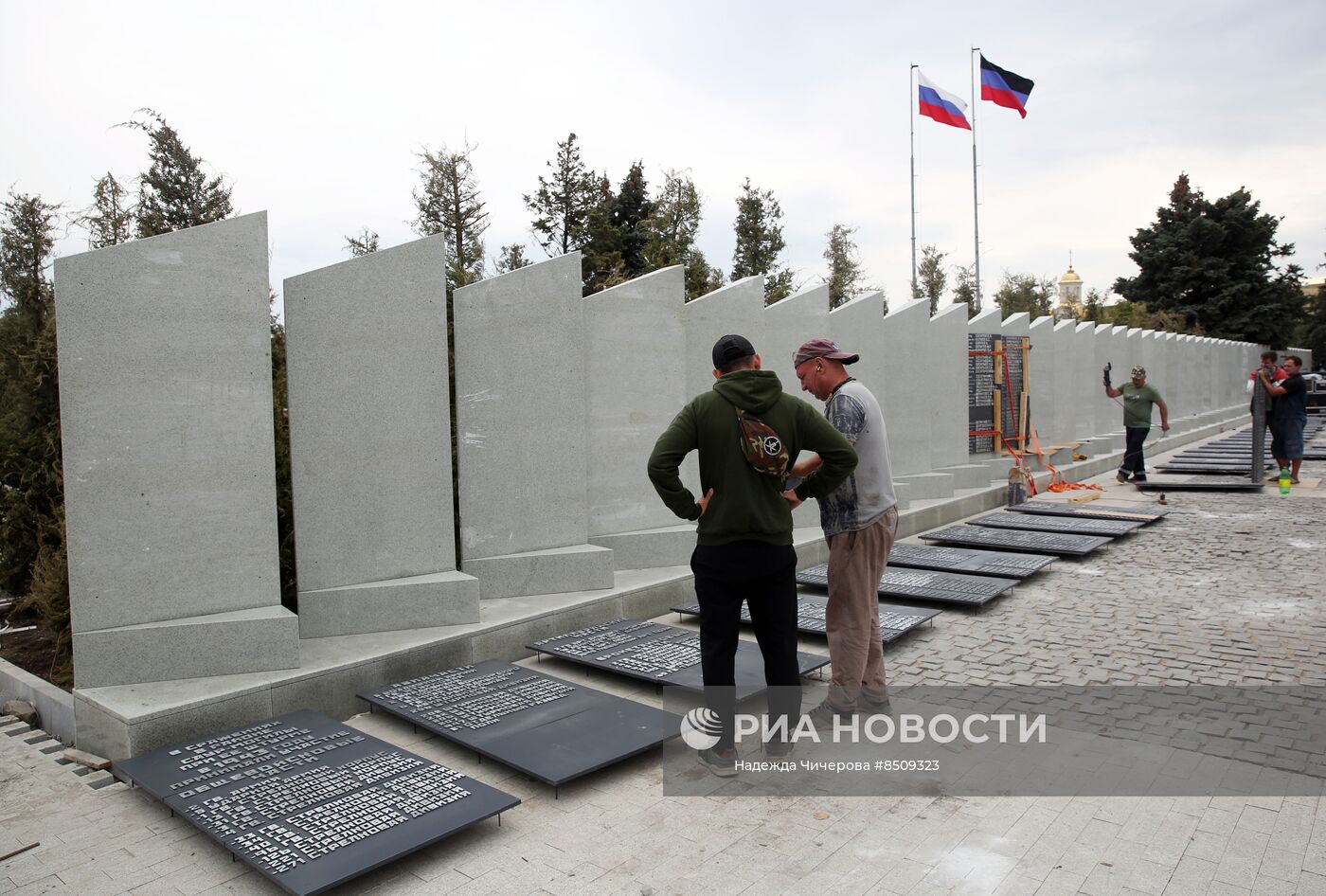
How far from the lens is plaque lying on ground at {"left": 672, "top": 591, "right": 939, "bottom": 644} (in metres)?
6.19

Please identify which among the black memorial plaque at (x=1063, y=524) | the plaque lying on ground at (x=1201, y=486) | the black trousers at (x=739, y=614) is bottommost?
the black memorial plaque at (x=1063, y=524)

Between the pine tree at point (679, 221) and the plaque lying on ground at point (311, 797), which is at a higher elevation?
the pine tree at point (679, 221)

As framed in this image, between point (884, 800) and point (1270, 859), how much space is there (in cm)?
139

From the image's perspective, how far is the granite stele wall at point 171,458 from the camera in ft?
15.6

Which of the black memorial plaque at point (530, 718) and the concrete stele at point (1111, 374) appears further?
the concrete stele at point (1111, 374)

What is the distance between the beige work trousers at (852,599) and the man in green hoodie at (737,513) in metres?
0.53

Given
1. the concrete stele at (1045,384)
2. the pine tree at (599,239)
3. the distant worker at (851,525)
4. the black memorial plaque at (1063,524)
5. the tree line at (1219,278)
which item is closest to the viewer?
the distant worker at (851,525)

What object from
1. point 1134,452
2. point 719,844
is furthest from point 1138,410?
point 719,844

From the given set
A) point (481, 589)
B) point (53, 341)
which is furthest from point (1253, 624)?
point (53, 341)

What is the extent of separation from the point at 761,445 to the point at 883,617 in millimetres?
3160

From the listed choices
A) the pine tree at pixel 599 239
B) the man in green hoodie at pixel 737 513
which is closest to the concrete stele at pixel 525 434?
the man in green hoodie at pixel 737 513

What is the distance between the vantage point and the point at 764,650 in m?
4.27

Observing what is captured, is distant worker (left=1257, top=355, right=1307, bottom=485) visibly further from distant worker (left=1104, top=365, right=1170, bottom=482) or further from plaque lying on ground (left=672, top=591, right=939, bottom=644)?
plaque lying on ground (left=672, top=591, right=939, bottom=644)

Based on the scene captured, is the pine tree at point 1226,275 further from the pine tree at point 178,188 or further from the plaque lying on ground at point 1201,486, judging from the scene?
the pine tree at point 178,188
